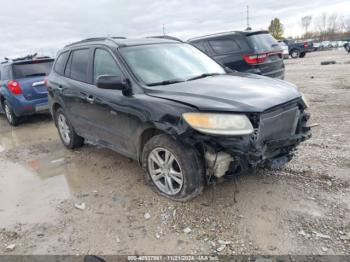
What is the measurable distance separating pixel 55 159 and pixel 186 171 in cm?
304

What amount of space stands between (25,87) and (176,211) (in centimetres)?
597

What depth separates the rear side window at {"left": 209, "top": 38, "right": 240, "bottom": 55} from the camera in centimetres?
765

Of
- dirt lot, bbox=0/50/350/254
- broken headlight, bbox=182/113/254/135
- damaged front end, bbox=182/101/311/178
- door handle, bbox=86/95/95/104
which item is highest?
door handle, bbox=86/95/95/104

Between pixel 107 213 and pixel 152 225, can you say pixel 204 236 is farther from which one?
pixel 107 213

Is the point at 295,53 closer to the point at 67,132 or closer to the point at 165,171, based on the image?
the point at 67,132

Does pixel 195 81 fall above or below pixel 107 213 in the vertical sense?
above

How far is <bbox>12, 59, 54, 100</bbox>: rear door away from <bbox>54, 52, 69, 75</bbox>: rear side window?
8.22 ft

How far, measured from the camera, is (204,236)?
2.80m

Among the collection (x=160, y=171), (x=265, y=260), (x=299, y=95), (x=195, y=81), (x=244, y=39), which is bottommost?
(x=265, y=260)

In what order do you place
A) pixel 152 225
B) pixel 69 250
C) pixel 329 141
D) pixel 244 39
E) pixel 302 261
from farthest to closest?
pixel 244 39 → pixel 329 141 → pixel 152 225 → pixel 69 250 → pixel 302 261

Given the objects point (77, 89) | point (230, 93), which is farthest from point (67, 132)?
point (230, 93)

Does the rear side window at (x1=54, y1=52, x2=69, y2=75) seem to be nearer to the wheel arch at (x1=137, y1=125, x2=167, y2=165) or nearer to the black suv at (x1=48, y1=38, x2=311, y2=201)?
the black suv at (x1=48, y1=38, x2=311, y2=201)

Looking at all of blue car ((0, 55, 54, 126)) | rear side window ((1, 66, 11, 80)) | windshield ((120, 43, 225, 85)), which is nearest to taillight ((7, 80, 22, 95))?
blue car ((0, 55, 54, 126))

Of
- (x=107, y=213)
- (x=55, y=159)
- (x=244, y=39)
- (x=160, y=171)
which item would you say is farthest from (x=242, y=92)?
(x=244, y=39)
